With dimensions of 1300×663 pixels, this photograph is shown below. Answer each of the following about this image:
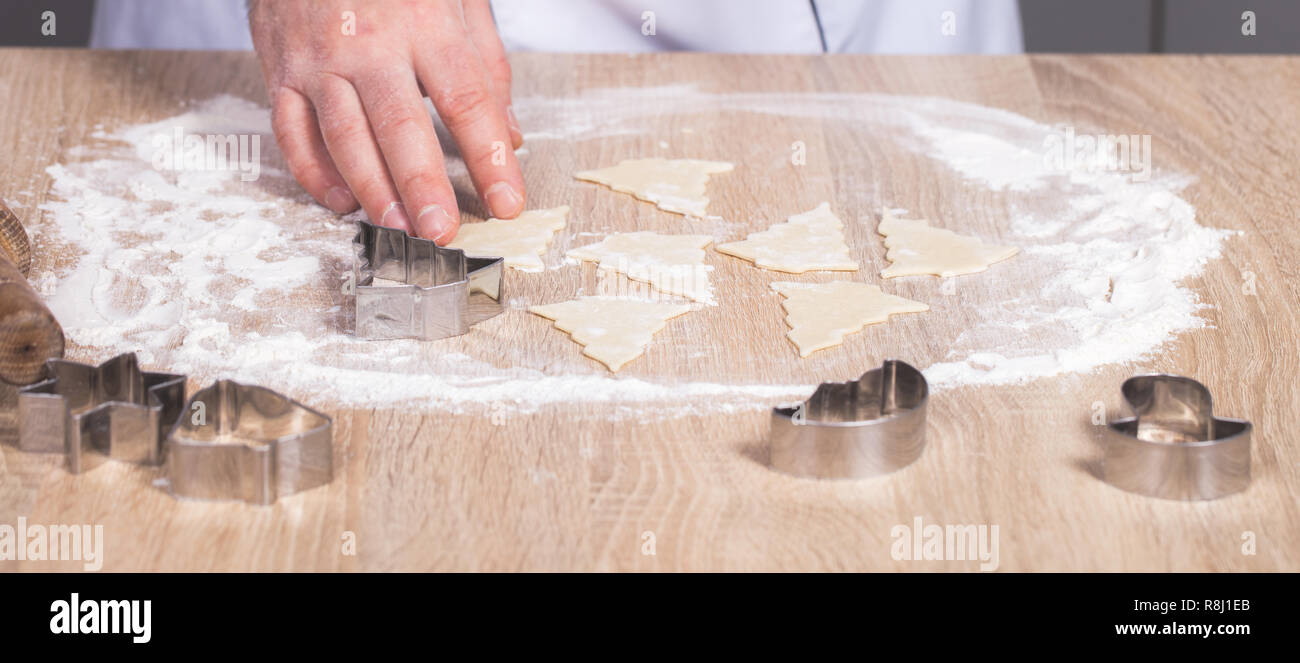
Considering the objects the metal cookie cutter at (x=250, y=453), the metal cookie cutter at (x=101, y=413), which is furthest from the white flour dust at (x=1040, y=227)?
the metal cookie cutter at (x=101, y=413)

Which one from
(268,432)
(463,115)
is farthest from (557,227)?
(268,432)

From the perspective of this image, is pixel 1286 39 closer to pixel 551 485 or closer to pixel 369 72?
pixel 369 72

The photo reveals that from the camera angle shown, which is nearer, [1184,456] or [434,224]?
[1184,456]

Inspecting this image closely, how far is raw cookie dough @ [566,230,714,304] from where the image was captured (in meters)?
1.24

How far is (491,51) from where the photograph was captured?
→ 1609mm

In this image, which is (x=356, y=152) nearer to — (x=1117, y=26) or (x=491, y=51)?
(x=491, y=51)

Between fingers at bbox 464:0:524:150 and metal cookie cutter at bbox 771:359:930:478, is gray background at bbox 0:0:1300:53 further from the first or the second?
metal cookie cutter at bbox 771:359:930:478

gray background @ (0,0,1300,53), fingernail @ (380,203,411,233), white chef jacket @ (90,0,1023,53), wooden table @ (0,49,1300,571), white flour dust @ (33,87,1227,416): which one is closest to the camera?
wooden table @ (0,49,1300,571)

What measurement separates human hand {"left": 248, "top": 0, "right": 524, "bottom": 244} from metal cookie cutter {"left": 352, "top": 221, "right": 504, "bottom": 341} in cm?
9

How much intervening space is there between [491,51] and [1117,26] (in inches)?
85.3

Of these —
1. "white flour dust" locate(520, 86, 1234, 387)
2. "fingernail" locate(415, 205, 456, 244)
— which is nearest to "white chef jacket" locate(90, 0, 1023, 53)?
"white flour dust" locate(520, 86, 1234, 387)

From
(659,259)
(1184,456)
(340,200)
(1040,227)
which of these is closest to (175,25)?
(340,200)

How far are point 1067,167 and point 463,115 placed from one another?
751 mm

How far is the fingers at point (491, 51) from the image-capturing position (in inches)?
62.1
